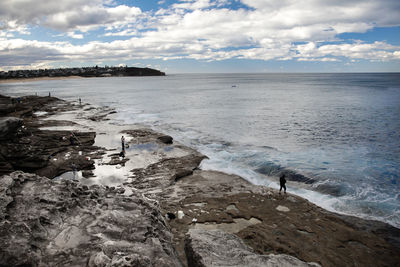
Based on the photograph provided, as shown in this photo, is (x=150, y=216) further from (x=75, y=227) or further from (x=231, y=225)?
(x=231, y=225)

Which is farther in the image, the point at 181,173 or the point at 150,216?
the point at 181,173

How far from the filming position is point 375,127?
123 ft

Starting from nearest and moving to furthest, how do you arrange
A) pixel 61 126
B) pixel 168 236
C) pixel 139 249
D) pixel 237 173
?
pixel 139 249, pixel 168 236, pixel 237 173, pixel 61 126

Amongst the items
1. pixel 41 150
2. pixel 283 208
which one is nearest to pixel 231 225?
pixel 283 208

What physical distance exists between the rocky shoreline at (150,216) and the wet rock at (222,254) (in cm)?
3

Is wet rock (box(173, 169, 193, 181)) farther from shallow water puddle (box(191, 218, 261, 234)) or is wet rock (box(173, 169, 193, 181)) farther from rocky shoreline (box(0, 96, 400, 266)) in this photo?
shallow water puddle (box(191, 218, 261, 234))

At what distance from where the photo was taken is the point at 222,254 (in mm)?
6957

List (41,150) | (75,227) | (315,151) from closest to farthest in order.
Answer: (75,227), (41,150), (315,151)

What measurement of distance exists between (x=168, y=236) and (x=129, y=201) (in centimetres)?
176

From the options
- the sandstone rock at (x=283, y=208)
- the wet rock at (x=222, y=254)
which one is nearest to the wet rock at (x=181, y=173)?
the sandstone rock at (x=283, y=208)

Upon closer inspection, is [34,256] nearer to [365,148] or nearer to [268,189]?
[268,189]

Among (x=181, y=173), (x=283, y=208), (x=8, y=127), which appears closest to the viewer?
(x=283, y=208)

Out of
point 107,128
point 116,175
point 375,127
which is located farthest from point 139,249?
point 375,127

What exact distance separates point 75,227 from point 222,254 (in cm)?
395
